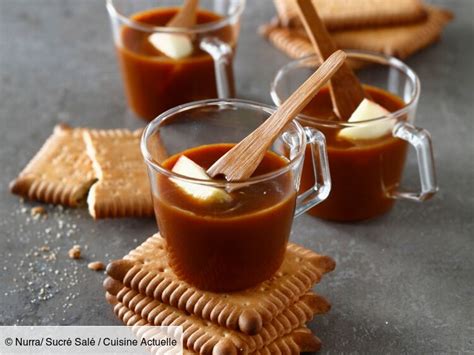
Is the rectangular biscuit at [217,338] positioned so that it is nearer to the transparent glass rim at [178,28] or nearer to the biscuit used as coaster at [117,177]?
the biscuit used as coaster at [117,177]

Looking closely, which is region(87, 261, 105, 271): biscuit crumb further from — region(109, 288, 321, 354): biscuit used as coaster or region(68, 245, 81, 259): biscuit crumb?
region(109, 288, 321, 354): biscuit used as coaster

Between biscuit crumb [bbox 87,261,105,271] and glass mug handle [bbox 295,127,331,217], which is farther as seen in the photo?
biscuit crumb [bbox 87,261,105,271]

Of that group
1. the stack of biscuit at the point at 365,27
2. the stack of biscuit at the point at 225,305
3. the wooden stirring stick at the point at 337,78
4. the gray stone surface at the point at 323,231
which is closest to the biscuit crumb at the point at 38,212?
the gray stone surface at the point at 323,231

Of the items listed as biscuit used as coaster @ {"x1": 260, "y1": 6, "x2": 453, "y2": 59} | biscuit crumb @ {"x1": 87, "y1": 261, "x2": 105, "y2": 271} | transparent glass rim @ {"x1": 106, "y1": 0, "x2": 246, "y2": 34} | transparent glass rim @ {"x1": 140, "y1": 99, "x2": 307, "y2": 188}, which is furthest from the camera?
biscuit used as coaster @ {"x1": 260, "y1": 6, "x2": 453, "y2": 59}

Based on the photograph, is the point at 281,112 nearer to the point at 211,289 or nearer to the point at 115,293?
the point at 211,289

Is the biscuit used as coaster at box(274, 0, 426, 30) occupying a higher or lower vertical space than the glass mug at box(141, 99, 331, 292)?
lower

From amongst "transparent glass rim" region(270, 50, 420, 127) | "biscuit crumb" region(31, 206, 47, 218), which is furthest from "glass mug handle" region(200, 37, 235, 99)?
"biscuit crumb" region(31, 206, 47, 218)
